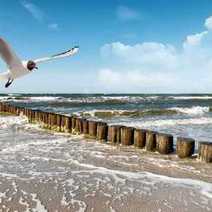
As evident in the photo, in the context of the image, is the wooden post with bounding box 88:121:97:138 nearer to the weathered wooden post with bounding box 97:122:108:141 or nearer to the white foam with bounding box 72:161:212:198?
the weathered wooden post with bounding box 97:122:108:141

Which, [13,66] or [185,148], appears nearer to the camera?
[13,66]

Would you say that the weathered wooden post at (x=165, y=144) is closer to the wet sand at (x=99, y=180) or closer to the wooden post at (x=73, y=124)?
the wet sand at (x=99, y=180)

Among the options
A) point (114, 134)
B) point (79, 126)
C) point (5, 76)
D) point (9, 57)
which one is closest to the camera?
point (9, 57)

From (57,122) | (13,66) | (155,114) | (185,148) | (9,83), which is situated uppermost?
(13,66)

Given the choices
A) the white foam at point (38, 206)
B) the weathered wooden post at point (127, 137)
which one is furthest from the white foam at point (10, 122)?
the white foam at point (38, 206)

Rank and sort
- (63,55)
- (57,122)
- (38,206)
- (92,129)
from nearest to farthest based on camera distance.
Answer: (63,55), (38,206), (92,129), (57,122)

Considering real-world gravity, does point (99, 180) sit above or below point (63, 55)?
below

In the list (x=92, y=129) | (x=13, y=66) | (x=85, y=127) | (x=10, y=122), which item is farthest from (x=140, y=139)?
(x=10, y=122)

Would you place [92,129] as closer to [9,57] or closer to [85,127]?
[85,127]

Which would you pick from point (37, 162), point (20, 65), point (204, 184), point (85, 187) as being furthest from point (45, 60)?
point (37, 162)

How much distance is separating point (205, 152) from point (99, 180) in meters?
3.54

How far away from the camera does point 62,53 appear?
518 cm

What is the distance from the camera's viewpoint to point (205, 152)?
9898 mm

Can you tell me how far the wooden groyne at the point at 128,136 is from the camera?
416 inches
